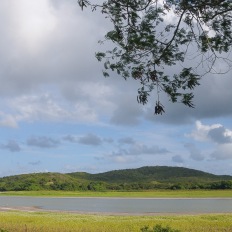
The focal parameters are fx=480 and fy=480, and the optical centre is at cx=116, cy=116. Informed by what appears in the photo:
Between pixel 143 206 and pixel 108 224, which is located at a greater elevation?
pixel 143 206

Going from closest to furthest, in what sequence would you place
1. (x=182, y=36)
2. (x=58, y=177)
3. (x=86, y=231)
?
(x=182, y=36)
(x=86, y=231)
(x=58, y=177)

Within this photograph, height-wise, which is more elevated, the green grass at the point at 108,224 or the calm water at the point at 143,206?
the calm water at the point at 143,206

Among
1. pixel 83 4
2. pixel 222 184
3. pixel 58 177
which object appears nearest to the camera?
pixel 83 4

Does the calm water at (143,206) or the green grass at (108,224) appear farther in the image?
the calm water at (143,206)

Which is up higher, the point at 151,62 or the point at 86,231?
the point at 151,62

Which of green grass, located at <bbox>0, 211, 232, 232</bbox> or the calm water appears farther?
the calm water

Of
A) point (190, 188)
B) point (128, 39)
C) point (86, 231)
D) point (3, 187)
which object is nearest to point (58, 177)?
point (3, 187)

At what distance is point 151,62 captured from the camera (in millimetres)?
12375

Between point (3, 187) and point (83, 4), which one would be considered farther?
point (3, 187)

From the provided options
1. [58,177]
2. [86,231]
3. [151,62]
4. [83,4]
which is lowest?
[86,231]

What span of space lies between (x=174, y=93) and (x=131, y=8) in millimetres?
2402

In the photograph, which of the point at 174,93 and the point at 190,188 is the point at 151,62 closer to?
the point at 174,93

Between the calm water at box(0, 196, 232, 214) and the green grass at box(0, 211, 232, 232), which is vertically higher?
the calm water at box(0, 196, 232, 214)

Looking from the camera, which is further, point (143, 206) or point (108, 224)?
point (143, 206)
